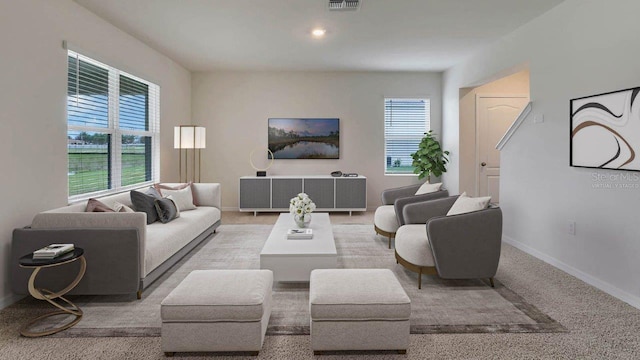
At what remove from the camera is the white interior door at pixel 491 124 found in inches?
264

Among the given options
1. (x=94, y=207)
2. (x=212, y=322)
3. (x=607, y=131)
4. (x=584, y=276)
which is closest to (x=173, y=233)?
(x=94, y=207)

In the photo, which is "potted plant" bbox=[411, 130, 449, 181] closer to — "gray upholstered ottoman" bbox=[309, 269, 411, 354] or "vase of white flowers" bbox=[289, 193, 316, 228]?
"vase of white flowers" bbox=[289, 193, 316, 228]

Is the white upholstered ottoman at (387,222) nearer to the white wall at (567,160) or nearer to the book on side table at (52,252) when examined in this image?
the white wall at (567,160)

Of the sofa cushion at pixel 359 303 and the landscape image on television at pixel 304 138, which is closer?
the sofa cushion at pixel 359 303

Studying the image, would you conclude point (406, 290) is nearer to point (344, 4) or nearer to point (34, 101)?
point (344, 4)

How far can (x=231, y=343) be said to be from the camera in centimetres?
224

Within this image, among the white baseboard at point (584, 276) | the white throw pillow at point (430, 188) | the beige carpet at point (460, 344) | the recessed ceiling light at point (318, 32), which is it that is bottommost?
the beige carpet at point (460, 344)

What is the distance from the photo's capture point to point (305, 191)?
7105 millimetres

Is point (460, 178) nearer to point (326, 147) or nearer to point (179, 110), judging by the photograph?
point (326, 147)

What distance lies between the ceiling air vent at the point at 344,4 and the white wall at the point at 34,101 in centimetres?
258

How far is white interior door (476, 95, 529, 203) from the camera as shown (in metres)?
6.70

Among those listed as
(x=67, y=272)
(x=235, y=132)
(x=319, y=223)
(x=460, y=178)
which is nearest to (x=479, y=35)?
(x=460, y=178)

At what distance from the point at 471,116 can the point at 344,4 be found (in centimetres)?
367

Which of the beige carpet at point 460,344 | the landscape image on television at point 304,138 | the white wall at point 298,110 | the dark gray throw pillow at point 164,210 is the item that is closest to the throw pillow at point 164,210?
the dark gray throw pillow at point 164,210
